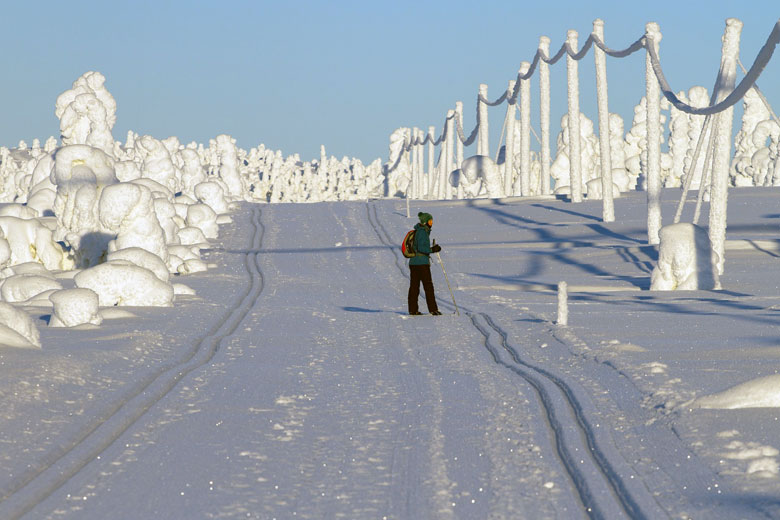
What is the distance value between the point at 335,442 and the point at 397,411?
1.07m

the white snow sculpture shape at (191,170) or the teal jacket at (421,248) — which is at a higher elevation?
the white snow sculpture shape at (191,170)

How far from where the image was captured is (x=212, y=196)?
138 ft

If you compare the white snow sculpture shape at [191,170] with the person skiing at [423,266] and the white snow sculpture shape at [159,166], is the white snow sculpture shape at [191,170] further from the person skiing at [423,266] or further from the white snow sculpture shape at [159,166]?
the person skiing at [423,266]

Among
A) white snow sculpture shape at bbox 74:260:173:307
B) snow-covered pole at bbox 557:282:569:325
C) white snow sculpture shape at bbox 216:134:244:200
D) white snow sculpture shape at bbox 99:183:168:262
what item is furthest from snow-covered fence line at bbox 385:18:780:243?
white snow sculpture shape at bbox 216:134:244:200

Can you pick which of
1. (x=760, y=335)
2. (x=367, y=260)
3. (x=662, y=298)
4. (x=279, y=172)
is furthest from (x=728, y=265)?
(x=279, y=172)

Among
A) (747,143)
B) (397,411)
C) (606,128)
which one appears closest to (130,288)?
(397,411)

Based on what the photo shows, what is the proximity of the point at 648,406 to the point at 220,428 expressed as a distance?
10.5 feet

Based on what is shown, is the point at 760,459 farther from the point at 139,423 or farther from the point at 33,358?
the point at 33,358

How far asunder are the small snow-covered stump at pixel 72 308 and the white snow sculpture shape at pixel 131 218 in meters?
10.5

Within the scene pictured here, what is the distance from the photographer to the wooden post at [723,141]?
18500 millimetres

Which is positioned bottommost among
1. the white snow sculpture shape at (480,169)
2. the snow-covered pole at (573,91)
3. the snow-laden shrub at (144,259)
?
the snow-laden shrub at (144,259)

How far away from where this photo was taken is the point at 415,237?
15.2 meters

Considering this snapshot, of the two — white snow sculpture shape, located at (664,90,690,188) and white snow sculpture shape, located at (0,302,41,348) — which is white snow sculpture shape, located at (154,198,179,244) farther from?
white snow sculpture shape, located at (664,90,690,188)

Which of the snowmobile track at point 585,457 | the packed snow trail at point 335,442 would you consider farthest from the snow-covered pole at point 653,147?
the snowmobile track at point 585,457
